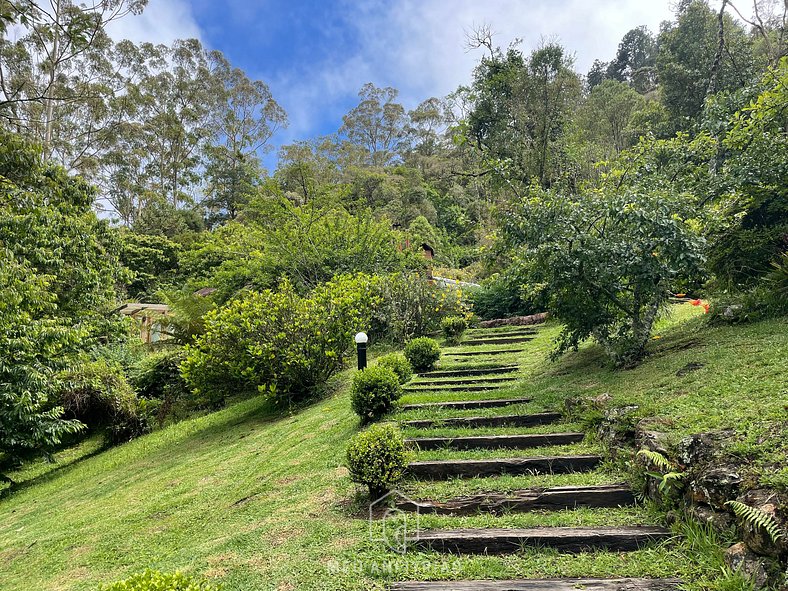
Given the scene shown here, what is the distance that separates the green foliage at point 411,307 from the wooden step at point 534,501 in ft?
25.8

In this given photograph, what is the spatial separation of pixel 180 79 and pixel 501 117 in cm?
2996

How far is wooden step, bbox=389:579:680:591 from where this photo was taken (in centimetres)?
248

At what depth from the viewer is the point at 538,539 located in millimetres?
Result: 3018

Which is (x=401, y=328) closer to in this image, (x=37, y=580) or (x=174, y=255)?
(x=37, y=580)

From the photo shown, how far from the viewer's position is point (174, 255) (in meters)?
27.7

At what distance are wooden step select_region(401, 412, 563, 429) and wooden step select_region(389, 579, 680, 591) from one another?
234 centimetres

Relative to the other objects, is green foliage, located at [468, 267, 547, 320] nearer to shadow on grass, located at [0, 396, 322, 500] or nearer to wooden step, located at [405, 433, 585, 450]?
shadow on grass, located at [0, 396, 322, 500]

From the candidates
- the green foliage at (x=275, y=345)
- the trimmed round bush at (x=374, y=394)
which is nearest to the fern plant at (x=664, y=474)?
the trimmed round bush at (x=374, y=394)

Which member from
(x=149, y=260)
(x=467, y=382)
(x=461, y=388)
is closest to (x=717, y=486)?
(x=461, y=388)

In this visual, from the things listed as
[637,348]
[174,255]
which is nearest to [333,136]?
[174,255]

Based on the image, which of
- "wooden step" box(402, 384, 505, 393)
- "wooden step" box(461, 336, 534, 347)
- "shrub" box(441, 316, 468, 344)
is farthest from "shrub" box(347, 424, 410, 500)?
"shrub" box(441, 316, 468, 344)

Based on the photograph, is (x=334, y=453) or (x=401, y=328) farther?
(x=401, y=328)

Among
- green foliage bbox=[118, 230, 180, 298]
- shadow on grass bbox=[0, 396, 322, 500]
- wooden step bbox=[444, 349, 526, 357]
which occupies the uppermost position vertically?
green foliage bbox=[118, 230, 180, 298]
